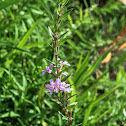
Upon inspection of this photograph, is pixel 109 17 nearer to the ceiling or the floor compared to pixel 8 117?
nearer to the ceiling

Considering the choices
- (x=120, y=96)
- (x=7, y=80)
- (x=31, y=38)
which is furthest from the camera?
(x=120, y=96)

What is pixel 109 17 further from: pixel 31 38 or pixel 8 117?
pixel 8 117

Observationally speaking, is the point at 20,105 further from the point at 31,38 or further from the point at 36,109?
the point at 31,38

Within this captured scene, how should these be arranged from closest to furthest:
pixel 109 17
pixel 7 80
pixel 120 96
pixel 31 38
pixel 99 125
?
pixel 7 80 → pixel 99 125 → pixel 31 38 → pixel 120 96 → pixel 109 17

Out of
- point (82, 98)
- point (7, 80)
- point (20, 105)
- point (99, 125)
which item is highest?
point (7, 80)

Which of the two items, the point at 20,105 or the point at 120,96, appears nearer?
the point at 20,105

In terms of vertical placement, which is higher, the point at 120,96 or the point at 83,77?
the point at 83,77

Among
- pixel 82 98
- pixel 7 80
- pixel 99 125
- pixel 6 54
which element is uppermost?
pixel 6 54

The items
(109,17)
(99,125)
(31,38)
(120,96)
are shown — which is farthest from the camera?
(109,17)

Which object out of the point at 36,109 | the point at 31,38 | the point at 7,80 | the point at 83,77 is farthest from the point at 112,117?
→ the point at 31,38

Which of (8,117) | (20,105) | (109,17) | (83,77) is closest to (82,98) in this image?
(83,77)
